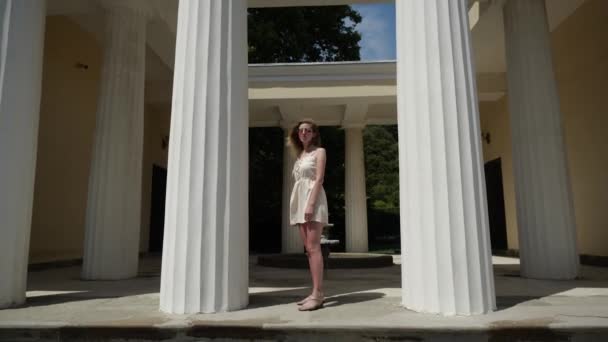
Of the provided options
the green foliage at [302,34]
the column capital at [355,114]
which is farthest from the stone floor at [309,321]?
the green foliage at [302,34]

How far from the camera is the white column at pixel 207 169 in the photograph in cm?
516

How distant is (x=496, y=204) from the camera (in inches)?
749

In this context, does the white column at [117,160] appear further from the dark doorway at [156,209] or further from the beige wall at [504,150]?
the beige wall at [504,150]

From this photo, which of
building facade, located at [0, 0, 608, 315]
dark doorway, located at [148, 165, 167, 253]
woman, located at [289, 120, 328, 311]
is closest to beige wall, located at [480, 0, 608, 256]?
building facade, located at [0, 0, 608, 315]

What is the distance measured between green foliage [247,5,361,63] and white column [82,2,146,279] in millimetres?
14195

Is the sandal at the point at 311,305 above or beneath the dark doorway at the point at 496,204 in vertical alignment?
beneath

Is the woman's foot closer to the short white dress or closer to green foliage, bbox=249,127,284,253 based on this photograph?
the short white dress

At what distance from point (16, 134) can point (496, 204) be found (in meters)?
18.5

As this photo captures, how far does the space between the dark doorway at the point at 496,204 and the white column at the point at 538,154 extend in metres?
9.70

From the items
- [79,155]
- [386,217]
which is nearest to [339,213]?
[386,217]

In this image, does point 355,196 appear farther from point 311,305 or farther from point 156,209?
point 311,305

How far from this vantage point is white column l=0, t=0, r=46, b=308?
596 cm

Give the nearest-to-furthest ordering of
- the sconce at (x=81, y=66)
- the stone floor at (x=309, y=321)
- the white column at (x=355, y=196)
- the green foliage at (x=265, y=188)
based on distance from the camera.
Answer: the stone floor at (x=309, y=321) → the sconce at (x=81, y=66) → the white column at (x=355, y=196) → the green foliage at (x=265, y=188)

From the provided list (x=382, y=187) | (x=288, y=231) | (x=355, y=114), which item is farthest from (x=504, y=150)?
(x=382, y=187)
